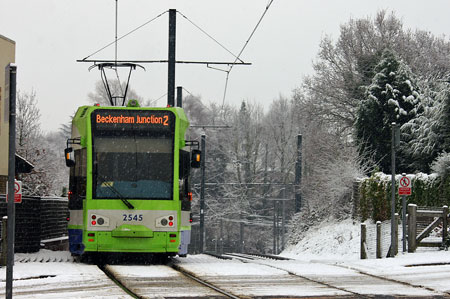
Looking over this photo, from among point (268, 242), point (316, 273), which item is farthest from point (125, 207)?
point (268, 242)

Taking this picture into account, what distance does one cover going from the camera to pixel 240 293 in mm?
11375

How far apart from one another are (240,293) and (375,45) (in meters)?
42.1

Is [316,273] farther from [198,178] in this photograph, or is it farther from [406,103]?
[198,178]

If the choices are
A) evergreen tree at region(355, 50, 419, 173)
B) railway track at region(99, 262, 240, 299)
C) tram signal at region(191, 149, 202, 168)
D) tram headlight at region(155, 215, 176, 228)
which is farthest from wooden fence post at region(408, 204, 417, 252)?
evergreen tree at region(355, 50, 419, 173)

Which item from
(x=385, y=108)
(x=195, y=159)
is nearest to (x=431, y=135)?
(x=385, y=108)

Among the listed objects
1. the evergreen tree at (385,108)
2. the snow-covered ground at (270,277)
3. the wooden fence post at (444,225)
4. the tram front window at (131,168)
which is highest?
the evergreen tree at (385,108)

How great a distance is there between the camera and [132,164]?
1797 centimetres

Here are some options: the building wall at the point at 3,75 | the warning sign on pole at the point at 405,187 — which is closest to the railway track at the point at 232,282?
the warning sign on pole at the point at 405,187

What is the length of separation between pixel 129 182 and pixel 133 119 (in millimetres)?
1385

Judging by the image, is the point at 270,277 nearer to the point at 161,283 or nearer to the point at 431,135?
the point at 161,283

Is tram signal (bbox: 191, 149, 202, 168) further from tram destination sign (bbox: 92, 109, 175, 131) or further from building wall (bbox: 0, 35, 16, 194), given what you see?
building wall (bbox: 0, 35, 16, 194)

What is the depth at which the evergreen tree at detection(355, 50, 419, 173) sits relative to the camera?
4025 cm

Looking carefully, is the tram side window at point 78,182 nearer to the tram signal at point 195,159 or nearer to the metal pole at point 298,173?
the tram signal at point 195,159

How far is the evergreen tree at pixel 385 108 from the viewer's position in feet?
132
